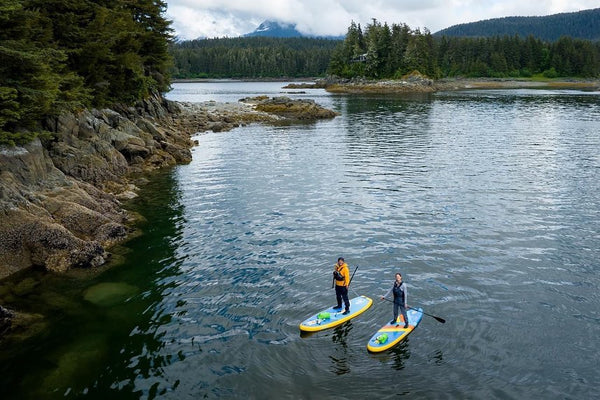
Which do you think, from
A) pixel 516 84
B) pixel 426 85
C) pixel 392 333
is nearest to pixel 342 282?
pixel 392 333

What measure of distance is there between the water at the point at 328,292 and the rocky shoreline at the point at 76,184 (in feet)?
4.94

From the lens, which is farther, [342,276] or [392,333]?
[342,276]

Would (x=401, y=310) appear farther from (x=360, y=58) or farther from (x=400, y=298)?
(x=360, y=58)

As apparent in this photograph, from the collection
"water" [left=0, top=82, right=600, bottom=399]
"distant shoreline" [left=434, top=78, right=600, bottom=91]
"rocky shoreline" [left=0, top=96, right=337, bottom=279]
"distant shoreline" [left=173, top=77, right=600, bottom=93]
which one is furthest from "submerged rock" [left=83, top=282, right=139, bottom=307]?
"distant shoreline" [left=434, top=78, right=600, bottom=91]

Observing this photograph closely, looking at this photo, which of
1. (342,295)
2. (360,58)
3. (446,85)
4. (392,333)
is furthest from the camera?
(360,58)

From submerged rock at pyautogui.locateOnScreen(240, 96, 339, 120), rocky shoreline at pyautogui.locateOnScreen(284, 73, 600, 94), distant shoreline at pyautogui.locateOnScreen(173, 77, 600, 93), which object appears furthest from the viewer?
distant shoreline at pyautogui.locateOnScreen(173, 77, 600, 93)

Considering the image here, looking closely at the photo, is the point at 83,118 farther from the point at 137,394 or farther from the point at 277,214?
the point at 137,394

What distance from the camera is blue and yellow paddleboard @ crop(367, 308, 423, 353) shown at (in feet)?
53.9

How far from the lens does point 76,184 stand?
97.5 ft

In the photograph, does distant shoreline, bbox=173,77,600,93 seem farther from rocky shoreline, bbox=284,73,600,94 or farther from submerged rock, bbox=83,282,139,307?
submerged rock, bbox=83,282,139,307

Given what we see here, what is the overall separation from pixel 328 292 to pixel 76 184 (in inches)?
743

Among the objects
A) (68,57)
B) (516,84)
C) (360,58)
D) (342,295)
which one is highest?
(360,58)

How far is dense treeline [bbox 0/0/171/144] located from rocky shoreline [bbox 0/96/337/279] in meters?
1.94

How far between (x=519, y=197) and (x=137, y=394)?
29.8m
